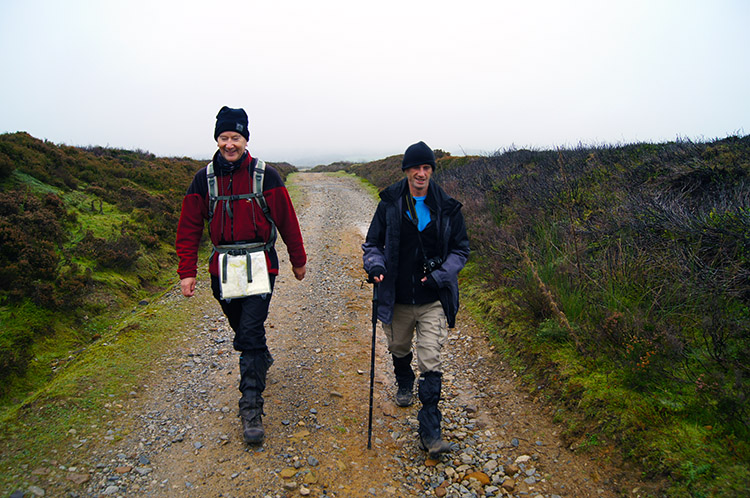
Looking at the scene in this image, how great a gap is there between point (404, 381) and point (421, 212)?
1.70 m

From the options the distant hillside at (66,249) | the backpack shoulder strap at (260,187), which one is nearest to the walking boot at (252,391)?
the backpack shoulder strap at (260,187)

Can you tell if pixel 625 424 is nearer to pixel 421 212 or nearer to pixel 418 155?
pixel 421 212

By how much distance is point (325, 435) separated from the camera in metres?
3.56

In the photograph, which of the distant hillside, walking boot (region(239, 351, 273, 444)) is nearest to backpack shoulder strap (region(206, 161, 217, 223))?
walking boot (region(239, 351, 273, 444))

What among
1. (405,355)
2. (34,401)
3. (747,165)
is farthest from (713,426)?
(34,401)

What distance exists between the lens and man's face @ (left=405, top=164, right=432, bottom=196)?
338 cm

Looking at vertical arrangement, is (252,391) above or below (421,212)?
below

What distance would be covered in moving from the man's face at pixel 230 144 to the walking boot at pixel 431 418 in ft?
7.99

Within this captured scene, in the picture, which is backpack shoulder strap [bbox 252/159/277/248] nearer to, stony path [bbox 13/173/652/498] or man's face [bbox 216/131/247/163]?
man's face [bbox 216/131/247/163]

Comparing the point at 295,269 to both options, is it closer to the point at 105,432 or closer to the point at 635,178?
the point at 105,432

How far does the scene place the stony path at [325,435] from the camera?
9.76 ft

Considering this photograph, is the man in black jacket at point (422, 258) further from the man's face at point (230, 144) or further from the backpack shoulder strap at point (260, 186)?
the man's face at point (230, 144)

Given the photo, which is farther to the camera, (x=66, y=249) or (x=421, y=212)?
(x=66, y=249)

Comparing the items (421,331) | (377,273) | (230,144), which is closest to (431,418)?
(421,331)
